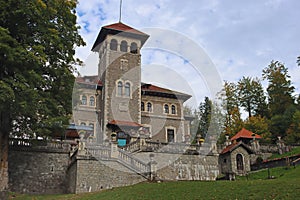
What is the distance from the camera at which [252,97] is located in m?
50.0

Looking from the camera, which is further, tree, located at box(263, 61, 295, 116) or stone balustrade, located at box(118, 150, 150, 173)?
tree, located at box(263, 61, 295, 116)

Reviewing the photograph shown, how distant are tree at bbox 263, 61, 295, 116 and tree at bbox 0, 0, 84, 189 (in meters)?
32.8

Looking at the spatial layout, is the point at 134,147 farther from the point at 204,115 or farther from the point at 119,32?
the point at 204,115

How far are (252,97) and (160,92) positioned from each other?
60.9 feet

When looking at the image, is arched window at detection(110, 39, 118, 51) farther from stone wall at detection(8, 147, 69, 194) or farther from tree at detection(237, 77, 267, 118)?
tree at detection(237, 77, 267, 118)

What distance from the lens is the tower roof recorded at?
3631 cm

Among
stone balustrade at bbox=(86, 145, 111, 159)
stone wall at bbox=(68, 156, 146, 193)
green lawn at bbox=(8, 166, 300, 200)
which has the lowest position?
green lawn at bbox=(8, 166, 300, 200)

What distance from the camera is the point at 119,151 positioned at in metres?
20.3

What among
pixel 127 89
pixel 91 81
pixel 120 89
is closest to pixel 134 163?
pixel 120 89

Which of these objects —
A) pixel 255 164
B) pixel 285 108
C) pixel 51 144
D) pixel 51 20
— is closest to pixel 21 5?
pixel 51 20

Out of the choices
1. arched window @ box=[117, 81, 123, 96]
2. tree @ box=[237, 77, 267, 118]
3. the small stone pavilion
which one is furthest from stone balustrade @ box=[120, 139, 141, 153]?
tree @ box=[237, 77, 267, 118]

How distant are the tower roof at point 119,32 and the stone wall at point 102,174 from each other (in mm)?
19803

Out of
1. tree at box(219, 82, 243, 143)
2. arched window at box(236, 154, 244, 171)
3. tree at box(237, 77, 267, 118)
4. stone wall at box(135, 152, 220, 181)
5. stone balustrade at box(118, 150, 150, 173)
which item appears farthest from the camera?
tree at box(237, 77, 267, 118)

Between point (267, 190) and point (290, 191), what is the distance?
2.69 ft
